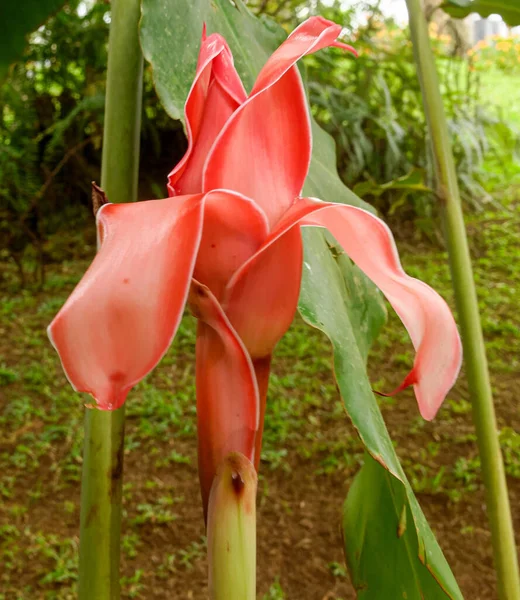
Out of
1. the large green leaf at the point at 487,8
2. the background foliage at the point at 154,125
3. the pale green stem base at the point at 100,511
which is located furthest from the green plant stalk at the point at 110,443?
the background foliage at the point at 154,125

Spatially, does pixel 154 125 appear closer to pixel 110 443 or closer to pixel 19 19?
pixel 19 19

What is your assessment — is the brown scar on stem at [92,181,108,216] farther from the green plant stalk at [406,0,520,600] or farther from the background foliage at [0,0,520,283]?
the background foliage at [0,0,520,283]

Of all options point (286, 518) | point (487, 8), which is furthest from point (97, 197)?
point (286, 518)

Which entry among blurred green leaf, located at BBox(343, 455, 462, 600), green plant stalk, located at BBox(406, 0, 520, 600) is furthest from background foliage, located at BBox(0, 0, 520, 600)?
blurred green leaf, located at BBox(343, 455, 462, 600)

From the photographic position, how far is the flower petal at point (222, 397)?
7.7 inches

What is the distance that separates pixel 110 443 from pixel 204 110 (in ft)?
0.76

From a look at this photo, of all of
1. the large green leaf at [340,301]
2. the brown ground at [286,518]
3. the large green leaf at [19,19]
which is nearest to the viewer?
the large green leaf at [340,301]

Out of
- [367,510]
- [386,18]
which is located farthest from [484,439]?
[386,18]

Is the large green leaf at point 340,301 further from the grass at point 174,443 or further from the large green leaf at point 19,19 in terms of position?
the grass at point 174,443

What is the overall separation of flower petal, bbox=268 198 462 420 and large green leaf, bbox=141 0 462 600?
108 millimetres

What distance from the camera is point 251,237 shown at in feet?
0.63

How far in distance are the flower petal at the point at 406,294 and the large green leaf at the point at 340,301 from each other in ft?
0.35

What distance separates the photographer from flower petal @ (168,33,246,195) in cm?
20

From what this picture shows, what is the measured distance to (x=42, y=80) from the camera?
8.18 feet
